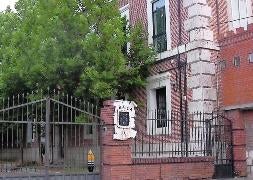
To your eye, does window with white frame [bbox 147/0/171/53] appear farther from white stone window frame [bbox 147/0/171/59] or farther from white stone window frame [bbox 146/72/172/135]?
white stone window frame [bbox 146/72/172/135]

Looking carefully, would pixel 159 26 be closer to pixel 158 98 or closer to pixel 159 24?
pixel 159 24

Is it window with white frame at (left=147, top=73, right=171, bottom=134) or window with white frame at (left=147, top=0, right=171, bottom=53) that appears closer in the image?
window with white frame at (left=147, top=73, right=171, bottom=134)

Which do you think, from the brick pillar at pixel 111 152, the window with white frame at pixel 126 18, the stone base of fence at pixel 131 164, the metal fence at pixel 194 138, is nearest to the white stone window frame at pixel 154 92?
the metal fence at pixel 194 138

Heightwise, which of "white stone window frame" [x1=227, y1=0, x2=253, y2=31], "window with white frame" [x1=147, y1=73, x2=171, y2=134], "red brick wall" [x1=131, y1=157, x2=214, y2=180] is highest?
"white stone window frame" [x1=227, y1=0, x2=253, y2=31]

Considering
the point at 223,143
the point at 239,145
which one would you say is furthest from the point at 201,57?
the point at 239,145

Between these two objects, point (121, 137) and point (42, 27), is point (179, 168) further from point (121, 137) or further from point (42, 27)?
point (42, 27)

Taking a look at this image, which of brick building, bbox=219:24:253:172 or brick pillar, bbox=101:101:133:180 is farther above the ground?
brick building, bbox=219:24:253:172

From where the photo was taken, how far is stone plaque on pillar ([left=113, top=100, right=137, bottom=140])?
11992 millimetres

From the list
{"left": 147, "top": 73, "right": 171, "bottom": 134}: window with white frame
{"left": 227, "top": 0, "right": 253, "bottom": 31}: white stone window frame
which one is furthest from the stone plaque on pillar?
{"left": 227, "top": 0, "right": 253, "bottom": 31}: white stone window frame

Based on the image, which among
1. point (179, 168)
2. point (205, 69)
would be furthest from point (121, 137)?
point (205, 69)

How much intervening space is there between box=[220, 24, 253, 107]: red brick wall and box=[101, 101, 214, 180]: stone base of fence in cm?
258

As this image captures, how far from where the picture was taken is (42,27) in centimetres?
1714

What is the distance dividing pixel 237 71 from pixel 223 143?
2.44 meters

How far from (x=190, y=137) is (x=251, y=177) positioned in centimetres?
243
